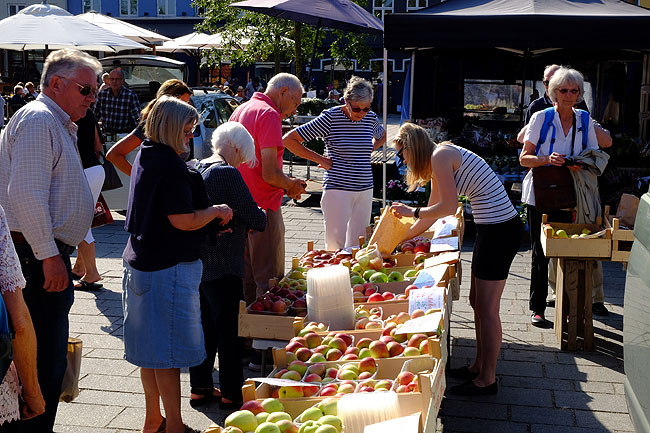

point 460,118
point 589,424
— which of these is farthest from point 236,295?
point 460,118

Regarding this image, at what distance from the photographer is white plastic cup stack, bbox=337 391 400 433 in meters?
2.84

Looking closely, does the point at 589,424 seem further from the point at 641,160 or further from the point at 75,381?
the point at 641,160

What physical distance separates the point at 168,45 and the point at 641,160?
18261 millimetres

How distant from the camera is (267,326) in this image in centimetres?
429

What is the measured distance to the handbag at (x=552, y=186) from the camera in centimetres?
585

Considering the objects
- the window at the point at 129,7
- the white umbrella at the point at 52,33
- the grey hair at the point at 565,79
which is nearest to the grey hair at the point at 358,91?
the grey hair at the point at 565,79

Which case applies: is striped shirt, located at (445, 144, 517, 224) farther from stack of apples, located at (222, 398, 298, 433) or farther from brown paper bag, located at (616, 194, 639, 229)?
stack of apples, located at (222, 398, 298, 433)

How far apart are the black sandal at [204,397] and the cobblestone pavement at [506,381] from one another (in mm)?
66

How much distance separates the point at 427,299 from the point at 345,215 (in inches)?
93.0

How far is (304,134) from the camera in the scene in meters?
6.45

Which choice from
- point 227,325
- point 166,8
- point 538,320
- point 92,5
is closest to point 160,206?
point 227,325

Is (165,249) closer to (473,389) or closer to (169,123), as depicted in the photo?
(169,123)

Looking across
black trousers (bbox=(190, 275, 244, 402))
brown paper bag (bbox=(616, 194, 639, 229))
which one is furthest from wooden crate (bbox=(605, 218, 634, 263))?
black trousers (bbox=(190, 275, 244, 402))

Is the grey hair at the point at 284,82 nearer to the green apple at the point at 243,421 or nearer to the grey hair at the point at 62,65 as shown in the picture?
the grey hair at the point at 62,65
